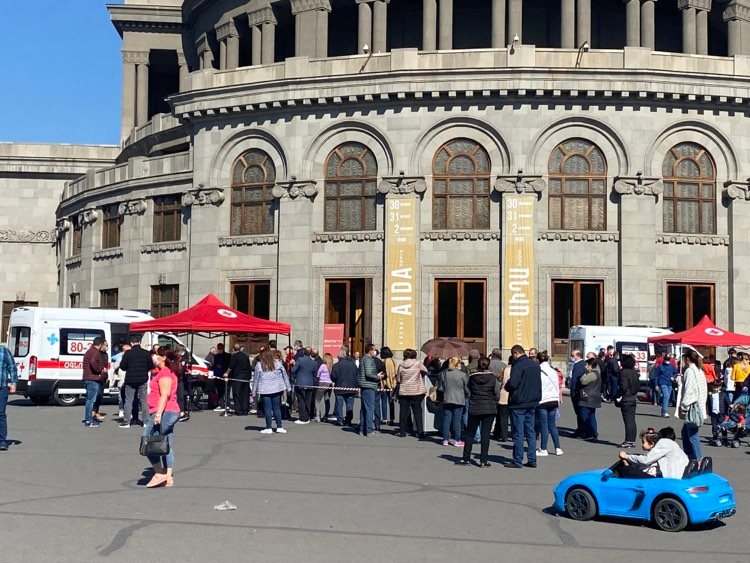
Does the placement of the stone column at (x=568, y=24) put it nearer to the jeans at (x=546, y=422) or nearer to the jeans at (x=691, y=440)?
the jeans at (x=546, y=422)

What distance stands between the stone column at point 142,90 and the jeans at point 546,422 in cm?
4130

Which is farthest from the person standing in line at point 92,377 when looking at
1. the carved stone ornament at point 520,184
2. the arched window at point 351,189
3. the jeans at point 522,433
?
the carved stone ornament at point 520,184

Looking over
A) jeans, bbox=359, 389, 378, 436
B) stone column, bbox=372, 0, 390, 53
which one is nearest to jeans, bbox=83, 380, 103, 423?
jeans, bbox=359, 389, 378, 436

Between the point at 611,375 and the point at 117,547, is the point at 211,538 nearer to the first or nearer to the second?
the point at 117,547

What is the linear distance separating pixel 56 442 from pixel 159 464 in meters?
5.90

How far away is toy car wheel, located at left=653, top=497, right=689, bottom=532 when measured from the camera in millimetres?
12070

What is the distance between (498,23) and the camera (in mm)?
42000

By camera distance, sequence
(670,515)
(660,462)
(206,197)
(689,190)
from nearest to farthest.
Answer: (670,515) → (660,462) → (689,190) → (206,197)

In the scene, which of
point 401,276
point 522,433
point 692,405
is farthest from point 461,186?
point 522,433

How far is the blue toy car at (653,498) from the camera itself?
39.6 ft

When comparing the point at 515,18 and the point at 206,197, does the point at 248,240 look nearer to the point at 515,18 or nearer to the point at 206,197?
the point at 206,197

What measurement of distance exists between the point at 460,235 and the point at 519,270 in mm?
2285

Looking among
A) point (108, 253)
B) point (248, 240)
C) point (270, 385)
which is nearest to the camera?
point (270, 385)

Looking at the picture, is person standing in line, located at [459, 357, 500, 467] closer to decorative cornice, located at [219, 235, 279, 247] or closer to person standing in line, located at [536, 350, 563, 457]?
person standing in line, located at [536, 350, 563, 457]
